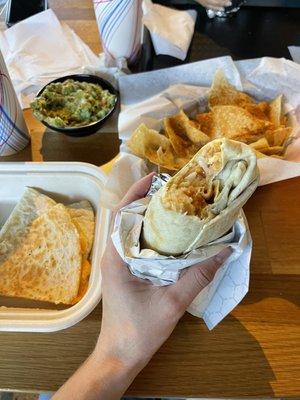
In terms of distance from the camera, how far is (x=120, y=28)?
1.12 m

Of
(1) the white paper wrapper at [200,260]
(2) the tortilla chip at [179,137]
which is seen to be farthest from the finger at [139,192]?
(2) the tortilla chip at [179,137]

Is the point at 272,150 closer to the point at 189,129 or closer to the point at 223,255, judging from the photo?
the point at 189,129

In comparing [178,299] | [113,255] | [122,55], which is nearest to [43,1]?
[122,55]

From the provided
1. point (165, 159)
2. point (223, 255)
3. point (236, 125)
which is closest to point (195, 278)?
point (223, 255)

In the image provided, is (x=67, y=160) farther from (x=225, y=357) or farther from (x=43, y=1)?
(x=43, y=1)

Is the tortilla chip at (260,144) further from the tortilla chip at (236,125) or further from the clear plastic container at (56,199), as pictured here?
the clear plastic container at (56,199)

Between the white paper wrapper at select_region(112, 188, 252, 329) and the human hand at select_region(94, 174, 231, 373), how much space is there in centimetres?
2

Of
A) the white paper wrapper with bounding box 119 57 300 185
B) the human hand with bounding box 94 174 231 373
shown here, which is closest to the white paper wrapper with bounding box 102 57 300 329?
the white paper wrapper with bounding box 119 57 300 185

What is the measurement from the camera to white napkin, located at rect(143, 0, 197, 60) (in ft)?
4.14

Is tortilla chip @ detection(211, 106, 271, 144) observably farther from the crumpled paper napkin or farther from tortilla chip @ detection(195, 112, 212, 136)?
the crumpled paper napkin

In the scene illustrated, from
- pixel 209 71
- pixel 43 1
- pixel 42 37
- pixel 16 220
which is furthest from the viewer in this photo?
pixel 43 1

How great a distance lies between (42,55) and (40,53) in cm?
2

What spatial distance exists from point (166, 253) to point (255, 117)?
0.60 metres

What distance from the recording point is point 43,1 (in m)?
1.48
